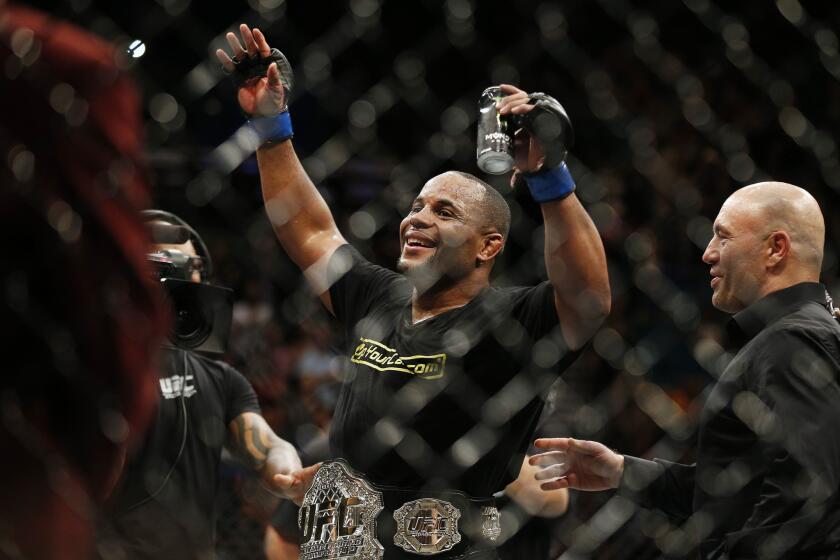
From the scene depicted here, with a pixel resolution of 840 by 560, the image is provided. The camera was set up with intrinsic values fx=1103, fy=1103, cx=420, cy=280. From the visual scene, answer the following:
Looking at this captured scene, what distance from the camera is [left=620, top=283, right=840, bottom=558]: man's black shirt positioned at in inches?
72.5

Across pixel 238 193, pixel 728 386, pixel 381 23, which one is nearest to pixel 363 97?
pixel 381 23

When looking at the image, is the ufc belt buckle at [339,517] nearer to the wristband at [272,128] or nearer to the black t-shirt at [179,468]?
the black t-shirt at [179,468]

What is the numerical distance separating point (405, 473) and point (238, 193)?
5.25 feet

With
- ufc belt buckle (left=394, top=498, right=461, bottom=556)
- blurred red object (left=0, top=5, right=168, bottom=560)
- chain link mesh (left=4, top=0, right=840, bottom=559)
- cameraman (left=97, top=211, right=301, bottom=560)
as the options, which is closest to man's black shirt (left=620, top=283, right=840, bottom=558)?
ufc belt buckle (left=394, top=498, right=461, bottom=556)

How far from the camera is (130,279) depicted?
0.69m

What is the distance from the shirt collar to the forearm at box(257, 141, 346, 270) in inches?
35.8

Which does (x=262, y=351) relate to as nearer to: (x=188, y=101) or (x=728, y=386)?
(x=188, y=101)

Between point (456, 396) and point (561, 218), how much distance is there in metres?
0.41

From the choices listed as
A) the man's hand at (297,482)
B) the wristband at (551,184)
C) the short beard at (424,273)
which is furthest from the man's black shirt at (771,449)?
the man's hand at (297,482)

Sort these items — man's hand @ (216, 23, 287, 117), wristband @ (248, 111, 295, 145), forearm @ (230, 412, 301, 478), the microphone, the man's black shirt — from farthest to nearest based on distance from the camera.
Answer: forearm @ (230, 412, 301, 478), the microphone, wristband @ (248, 111, 295, 145), man's hand @ (216, 23, 287, 117), the man's black shirt

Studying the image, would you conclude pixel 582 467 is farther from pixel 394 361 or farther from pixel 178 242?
pixel 178 242

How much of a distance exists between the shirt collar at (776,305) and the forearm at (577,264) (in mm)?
302

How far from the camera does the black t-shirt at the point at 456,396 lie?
2.16 metres

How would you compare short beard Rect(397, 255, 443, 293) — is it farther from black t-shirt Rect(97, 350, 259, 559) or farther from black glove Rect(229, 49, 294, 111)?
black t-shirt Rect(97, 350, 259, 559)
